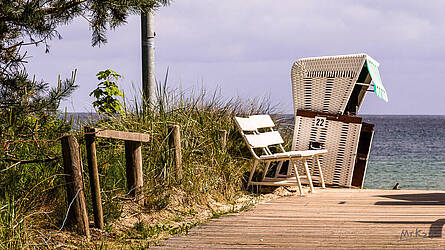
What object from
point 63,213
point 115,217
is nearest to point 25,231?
point 63,213

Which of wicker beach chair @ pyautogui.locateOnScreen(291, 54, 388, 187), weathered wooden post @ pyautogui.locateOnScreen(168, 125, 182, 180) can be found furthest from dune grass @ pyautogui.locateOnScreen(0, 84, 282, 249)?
wicker beach chair @ pyautogui.locateOnScreen(291, 54, 388, 187)

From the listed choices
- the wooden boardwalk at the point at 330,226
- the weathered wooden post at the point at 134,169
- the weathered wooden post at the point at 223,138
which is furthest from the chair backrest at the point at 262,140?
the weathered wooden post at the point at 134,169

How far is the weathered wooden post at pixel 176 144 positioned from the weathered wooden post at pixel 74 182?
157 cm

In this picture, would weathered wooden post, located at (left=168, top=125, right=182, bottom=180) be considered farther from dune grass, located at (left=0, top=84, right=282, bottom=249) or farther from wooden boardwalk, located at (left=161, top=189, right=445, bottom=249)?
wooden boardwalk, located at (left=161, top=189, right=445, bottom=249)

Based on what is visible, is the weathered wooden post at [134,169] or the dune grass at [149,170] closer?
the dune grass at [149,170]

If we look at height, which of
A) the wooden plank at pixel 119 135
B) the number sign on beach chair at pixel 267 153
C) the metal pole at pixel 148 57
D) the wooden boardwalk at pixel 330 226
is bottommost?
the wooden boardwalk at pixel 330 226

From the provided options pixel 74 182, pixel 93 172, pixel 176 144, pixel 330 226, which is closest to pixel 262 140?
pixel 176 144

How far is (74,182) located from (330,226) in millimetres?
2183

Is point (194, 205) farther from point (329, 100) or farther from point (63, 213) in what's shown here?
point (329, 100)

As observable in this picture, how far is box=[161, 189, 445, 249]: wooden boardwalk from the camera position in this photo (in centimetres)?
432

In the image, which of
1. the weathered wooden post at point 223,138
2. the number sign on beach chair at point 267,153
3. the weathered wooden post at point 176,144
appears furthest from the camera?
the weathered wooden post at point 223,138

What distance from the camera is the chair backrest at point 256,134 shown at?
287 inches

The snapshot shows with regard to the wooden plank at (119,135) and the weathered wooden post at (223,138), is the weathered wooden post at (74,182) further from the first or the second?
the weathered wooden post at (223,138)

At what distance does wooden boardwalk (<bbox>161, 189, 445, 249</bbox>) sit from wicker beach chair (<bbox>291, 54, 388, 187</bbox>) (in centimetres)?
154
